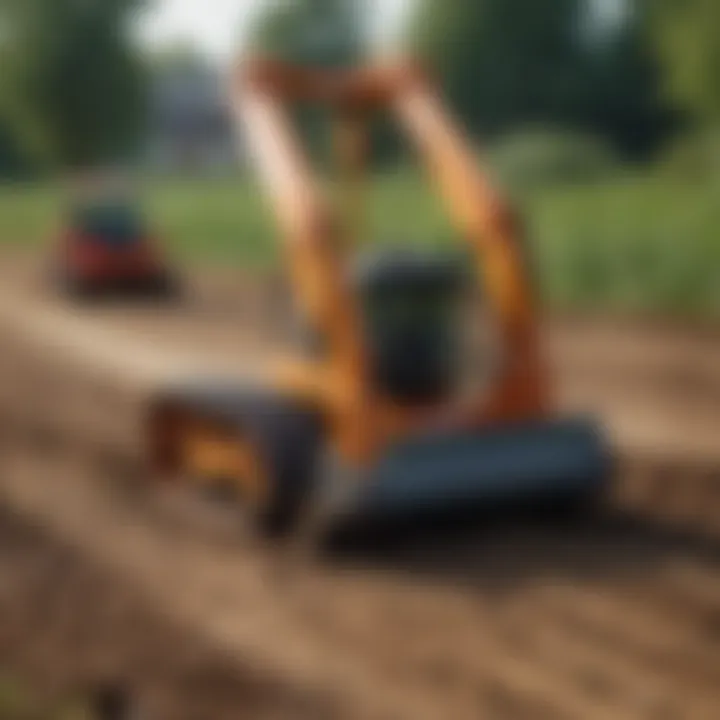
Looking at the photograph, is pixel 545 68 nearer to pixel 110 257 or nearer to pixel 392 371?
pixel 110 257

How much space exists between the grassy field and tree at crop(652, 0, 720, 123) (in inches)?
25.8

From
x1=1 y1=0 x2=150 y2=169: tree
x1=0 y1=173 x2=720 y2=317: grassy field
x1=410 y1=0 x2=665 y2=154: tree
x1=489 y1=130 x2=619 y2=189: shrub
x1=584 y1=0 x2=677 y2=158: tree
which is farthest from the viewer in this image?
x1=489 y1=130 x2=619 y2=189: shrub

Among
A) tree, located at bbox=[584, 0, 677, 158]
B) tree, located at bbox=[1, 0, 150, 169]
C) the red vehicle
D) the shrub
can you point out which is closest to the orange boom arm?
tree, located at bbox=[1, 0, 150, 169]

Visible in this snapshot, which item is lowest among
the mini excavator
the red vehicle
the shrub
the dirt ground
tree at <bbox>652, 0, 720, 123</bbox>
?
the dirt ground

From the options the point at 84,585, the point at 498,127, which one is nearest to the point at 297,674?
the point at 84,585

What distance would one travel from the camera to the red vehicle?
8.12 m

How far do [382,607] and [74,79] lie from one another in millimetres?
2933

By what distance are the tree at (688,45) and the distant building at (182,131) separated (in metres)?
3.15

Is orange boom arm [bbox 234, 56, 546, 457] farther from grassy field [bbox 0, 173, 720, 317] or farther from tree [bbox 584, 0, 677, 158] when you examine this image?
tree [bbox 584, 0, 677, 158]

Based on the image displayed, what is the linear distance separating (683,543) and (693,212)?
4.33m

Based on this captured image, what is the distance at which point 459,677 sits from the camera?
2.62m

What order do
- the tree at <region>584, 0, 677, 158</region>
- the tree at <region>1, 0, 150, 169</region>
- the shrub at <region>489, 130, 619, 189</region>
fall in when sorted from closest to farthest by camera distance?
1. the tree at <region>1, 0, 150, 169</region>
2. the tree at <region>584, 0, 677, 158</region>
3. the shrub at <region>489, 130, 619, 189</region>

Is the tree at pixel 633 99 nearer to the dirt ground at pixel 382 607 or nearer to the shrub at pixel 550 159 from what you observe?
the shrub at pixel 550 159

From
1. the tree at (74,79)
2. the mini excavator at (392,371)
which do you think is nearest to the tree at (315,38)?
the tree at (74,79)
